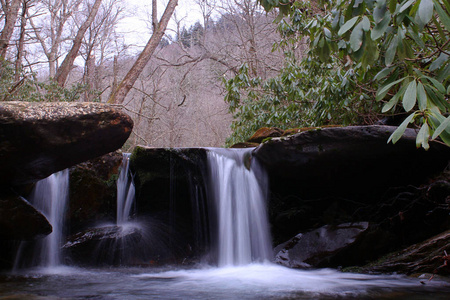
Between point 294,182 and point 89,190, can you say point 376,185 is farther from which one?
point 89,190

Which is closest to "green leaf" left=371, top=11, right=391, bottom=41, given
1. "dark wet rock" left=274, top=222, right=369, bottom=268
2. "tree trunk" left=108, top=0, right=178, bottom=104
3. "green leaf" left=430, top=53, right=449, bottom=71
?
"green leaf" left=430, top=53, right=449, bottom=71

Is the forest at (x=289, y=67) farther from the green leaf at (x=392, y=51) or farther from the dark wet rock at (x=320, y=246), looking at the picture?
the dark wet rock at (x=320, y=246)

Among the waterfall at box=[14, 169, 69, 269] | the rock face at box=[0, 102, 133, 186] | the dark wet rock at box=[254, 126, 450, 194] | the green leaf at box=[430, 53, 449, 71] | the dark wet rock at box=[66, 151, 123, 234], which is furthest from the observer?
the dark wet rock at box=[66, 151, 123, 234]

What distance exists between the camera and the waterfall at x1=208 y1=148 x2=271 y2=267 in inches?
224

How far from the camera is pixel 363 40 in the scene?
206cm

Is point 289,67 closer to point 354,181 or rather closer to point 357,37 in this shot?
point 354,181

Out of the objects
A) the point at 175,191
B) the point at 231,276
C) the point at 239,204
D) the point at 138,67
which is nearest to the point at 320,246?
the point at 231,276

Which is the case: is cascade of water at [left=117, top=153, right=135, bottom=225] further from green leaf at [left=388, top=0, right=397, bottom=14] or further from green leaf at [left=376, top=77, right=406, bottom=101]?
green leaf at [left=388, top=0, right=397, bottom=14]

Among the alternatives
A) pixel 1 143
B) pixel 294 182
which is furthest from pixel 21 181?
pixel 294 182

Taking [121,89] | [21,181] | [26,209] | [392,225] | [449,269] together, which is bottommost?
[449,269]

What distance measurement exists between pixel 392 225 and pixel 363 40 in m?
4.19

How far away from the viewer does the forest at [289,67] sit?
6.51ft

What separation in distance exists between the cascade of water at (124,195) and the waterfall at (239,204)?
1.50m

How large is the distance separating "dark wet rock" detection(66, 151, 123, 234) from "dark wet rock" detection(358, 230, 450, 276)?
13.9ft
